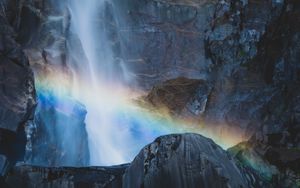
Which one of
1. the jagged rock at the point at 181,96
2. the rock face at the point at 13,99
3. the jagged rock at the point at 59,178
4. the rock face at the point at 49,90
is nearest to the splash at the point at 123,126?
the jagged rock at the point at 181,96

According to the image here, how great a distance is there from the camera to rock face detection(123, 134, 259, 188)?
1686 cm

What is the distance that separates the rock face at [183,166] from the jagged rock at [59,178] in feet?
2.51

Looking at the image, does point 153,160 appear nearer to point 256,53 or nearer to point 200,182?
point 200,182

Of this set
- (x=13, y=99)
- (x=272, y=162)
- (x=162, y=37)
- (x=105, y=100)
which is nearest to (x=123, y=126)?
(x=105, y=100)

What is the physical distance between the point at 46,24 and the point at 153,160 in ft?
42.1

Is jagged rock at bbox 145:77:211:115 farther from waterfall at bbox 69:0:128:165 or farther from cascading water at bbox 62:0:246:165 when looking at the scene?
waterfall at bbox 69:0:128:165

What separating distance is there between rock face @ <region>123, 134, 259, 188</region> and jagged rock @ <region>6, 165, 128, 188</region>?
2.51 feet

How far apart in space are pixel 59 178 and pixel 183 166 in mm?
4557

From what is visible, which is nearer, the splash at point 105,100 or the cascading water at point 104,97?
the splash at point 105,100

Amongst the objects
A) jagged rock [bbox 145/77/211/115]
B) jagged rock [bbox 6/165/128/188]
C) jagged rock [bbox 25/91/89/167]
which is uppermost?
jagged rock [bbox 145/77/211/115]

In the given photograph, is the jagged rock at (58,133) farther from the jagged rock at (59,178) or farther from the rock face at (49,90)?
the jagged rock at (59,178)

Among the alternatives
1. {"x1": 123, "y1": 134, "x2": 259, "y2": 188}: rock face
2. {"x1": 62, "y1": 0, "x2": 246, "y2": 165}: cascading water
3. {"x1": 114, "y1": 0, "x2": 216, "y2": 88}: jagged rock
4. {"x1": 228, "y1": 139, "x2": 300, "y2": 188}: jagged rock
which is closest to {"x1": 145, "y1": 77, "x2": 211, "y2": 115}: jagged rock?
{"x1": 114, "y1": 0, "x2": 216, "y2": 88}: jagged rock

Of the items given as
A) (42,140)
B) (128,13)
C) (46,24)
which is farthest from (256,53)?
(42,140)

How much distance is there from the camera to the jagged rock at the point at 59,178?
18.0m
